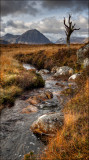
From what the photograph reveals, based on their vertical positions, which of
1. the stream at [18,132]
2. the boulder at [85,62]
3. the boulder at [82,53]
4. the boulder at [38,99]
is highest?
the boulder at [82,53]

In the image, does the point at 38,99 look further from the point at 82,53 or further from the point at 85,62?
the point at 82,53

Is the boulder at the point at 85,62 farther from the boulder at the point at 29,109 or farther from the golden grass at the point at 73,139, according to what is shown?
the boulder at the point at 29,109

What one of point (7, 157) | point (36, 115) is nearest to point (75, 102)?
point (36, 115)

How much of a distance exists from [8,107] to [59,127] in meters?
3.96

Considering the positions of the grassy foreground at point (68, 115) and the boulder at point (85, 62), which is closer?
the grassy foreground at point (68, 115)

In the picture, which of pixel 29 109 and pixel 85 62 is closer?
pixel 29 109

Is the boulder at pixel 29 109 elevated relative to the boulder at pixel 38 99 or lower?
lower

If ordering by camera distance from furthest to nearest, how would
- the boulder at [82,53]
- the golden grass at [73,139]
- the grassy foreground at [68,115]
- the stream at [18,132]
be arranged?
the boulder at [82,53], the stream at [18,132], the grassy foreground at [68,115], the golden grass at [73,139]

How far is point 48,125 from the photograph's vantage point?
5352mm

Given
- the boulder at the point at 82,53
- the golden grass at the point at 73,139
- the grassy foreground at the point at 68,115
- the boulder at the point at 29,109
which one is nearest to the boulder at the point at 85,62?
the boulder at the point at 82,53

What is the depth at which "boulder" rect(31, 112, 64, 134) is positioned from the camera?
523 centimetres

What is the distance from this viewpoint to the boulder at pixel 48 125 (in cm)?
523

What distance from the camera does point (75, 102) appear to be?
24.6 ft

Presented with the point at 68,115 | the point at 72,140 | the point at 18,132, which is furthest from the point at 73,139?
the point at 18,132
